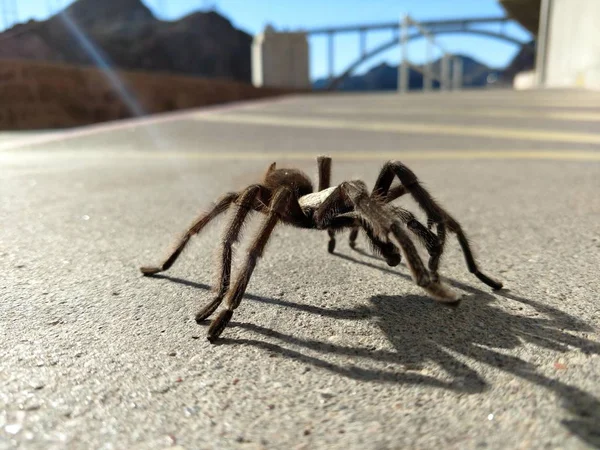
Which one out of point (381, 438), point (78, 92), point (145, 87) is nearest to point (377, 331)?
point (381, 438)

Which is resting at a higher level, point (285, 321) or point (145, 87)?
point (145, 87)

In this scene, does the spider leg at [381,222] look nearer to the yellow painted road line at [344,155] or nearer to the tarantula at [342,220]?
the tarantula at [342,220]

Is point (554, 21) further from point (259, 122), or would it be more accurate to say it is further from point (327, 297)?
point (327, 297)

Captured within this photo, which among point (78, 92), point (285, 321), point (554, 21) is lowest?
point (285, 321)

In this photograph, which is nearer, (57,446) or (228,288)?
(57,446)

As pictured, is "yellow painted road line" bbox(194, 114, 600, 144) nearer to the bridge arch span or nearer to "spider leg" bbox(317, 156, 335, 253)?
"spider leg" bbox(317, 156, 335, 253)

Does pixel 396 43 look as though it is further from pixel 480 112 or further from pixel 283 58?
pixel 480 112

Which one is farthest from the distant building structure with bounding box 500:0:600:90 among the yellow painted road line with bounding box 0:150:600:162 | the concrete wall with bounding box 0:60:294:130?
the concrete wall with bounding box 0:60:294:130
